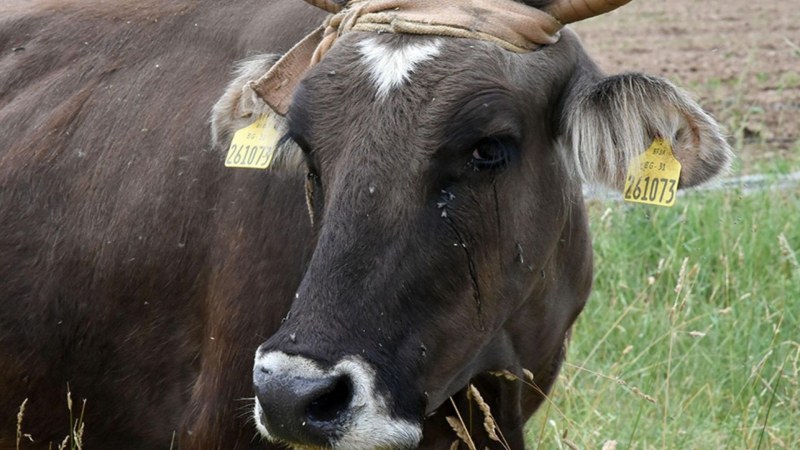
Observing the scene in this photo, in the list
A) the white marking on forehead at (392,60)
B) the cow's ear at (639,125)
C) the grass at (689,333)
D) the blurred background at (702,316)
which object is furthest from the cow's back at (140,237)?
the grass at (689,333)

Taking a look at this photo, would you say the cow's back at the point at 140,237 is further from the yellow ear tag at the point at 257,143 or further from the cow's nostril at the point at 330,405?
the cow's nostril at the point at 330,405

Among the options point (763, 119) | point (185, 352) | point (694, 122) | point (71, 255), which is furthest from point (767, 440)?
point (763, 119)

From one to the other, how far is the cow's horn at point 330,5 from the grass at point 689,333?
5.33ft

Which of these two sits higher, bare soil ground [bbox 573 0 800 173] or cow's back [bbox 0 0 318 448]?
cow's back [bbox 0 0 318 448]

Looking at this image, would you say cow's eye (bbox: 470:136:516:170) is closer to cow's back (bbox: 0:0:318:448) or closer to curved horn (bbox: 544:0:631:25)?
curved horn (bbox: 544:0:631:25)

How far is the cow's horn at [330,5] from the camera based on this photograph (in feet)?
14.5

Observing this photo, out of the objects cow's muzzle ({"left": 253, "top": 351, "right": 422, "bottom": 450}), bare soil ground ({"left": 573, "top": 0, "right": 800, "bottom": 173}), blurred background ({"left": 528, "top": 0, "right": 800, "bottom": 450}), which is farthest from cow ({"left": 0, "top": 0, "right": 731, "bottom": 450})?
bare soil ground ({"left": 573, "top": 0, "right": 800, "bottom": 173})

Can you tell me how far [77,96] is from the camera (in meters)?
5.09

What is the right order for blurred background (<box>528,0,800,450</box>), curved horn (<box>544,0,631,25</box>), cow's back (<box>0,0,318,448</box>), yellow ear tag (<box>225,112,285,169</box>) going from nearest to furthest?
curved horn (<box>544,0,631,25</box>) → yellow ear tag (<box>225,112,285,169</box>) → cow's back (<box>0,0,318,448</box>) → blurred background (<box>528,0,800,450</box>)

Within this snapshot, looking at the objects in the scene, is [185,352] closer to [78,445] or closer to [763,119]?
[78,445]

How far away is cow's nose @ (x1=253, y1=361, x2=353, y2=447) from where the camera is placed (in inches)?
141

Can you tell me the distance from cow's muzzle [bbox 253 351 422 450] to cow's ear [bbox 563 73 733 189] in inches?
40.5

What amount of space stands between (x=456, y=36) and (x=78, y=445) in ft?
5.85

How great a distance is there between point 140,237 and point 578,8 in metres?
1.66
